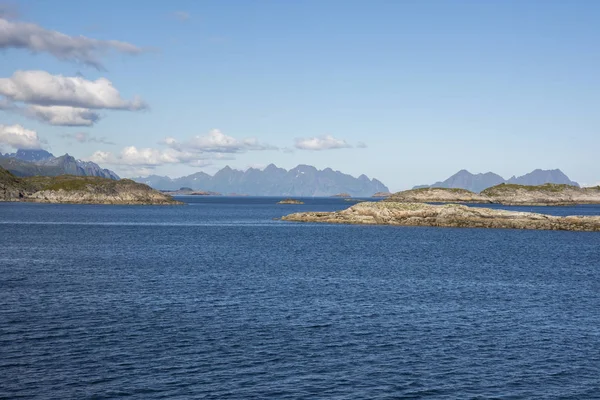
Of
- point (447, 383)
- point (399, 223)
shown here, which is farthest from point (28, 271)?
point (399, 223)

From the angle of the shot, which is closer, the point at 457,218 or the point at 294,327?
the point at 294,327

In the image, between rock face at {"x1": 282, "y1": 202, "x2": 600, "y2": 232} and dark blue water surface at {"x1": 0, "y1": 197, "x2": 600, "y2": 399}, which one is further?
rock face at {"x1": 282, "y1": 202, "x2": 600, "y2": 232}

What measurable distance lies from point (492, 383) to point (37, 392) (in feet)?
72.3

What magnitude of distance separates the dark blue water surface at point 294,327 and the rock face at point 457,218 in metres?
63.5

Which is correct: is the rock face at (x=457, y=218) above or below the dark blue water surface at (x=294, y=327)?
above

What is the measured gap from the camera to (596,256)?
3642 inches

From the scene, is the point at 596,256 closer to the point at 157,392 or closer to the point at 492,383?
the point at 492,383

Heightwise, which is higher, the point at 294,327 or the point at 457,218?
the point at 457,218

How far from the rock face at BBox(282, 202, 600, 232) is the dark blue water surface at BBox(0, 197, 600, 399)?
63.5 metres

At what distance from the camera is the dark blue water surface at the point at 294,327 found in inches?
1131

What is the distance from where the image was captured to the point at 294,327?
131 feet

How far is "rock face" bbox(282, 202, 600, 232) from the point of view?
471 feet

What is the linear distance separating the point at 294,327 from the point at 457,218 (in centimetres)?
11859

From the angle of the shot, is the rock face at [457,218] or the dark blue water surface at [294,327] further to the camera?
the rock face at [457,218]
